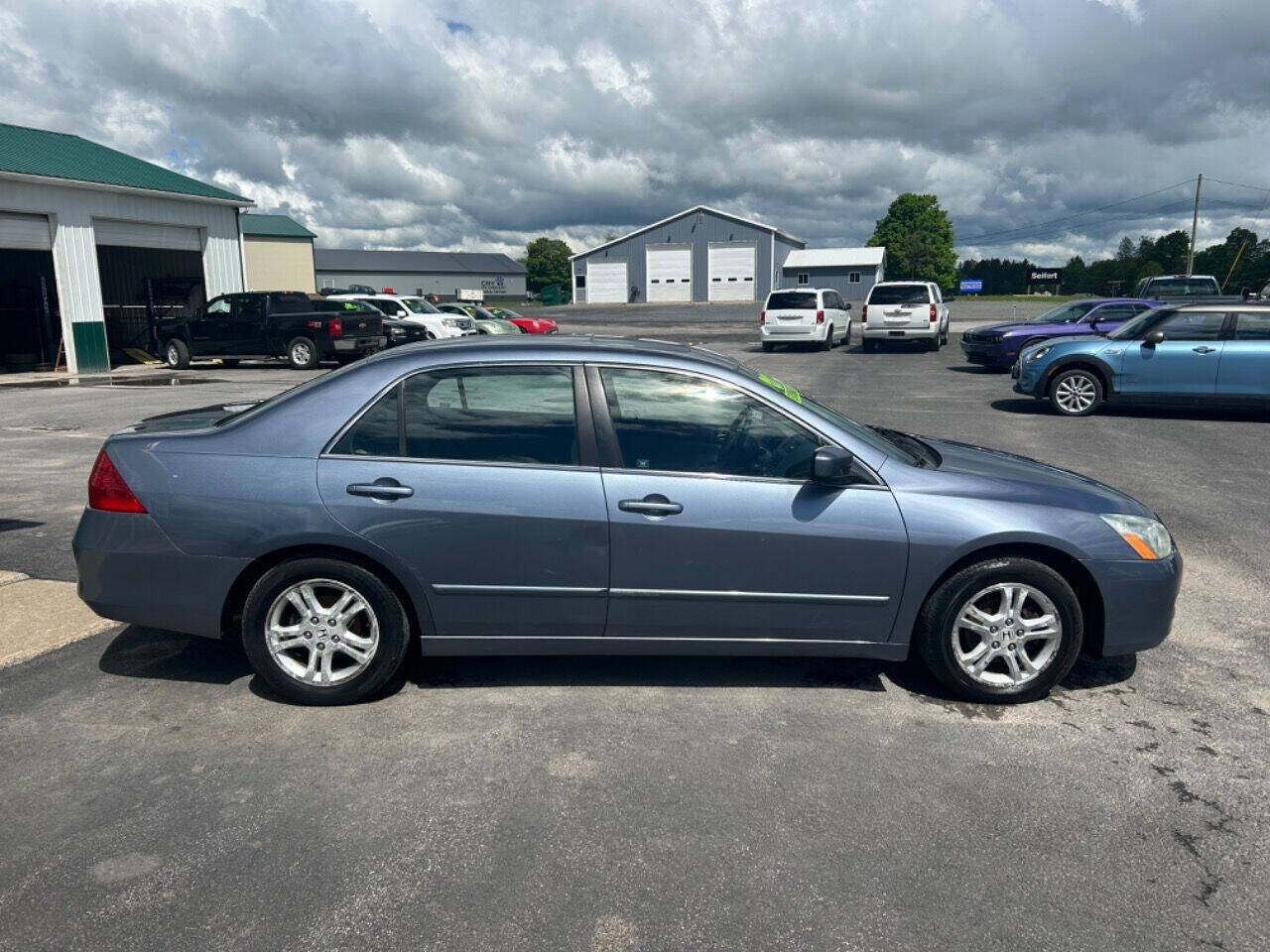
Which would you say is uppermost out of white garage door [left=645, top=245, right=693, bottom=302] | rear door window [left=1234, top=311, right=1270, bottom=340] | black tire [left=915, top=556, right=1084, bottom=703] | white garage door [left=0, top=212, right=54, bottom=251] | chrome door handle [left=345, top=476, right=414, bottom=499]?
white garage door [left=645, top=245, right=693, bottom=302]

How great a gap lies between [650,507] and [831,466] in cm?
75

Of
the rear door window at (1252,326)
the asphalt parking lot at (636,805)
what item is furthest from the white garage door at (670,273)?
the asphalt parking lot at (636,805)

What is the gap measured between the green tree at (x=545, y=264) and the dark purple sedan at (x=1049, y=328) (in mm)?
117397

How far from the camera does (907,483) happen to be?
396 cm

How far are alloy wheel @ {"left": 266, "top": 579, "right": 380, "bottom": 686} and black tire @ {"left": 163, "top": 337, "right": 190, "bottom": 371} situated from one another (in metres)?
21.4

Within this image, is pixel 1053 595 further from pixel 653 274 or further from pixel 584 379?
pixel 653 274

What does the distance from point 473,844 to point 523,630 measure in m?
1.10

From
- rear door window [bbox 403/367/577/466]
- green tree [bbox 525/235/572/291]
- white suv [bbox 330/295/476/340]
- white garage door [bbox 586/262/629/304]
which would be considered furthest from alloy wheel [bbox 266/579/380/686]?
green tree [bbox 525/235/572/291]

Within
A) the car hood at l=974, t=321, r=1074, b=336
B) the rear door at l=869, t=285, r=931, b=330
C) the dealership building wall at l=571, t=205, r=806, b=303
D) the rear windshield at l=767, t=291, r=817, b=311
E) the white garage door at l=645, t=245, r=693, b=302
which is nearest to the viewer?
the car hood at l=974, t=321, r=1074, b=336

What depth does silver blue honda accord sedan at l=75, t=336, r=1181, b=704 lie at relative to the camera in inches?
152

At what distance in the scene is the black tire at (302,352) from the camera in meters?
22.2

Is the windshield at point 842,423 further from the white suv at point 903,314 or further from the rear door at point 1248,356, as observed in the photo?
the white suv at point 903,314

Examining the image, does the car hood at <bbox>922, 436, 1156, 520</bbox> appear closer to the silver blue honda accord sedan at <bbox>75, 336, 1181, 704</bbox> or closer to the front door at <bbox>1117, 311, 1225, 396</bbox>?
the silver blue honda accord sedan at <bbox>75, 336, 1181, 704</bbox>

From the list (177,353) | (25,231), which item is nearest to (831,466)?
(25,231)
